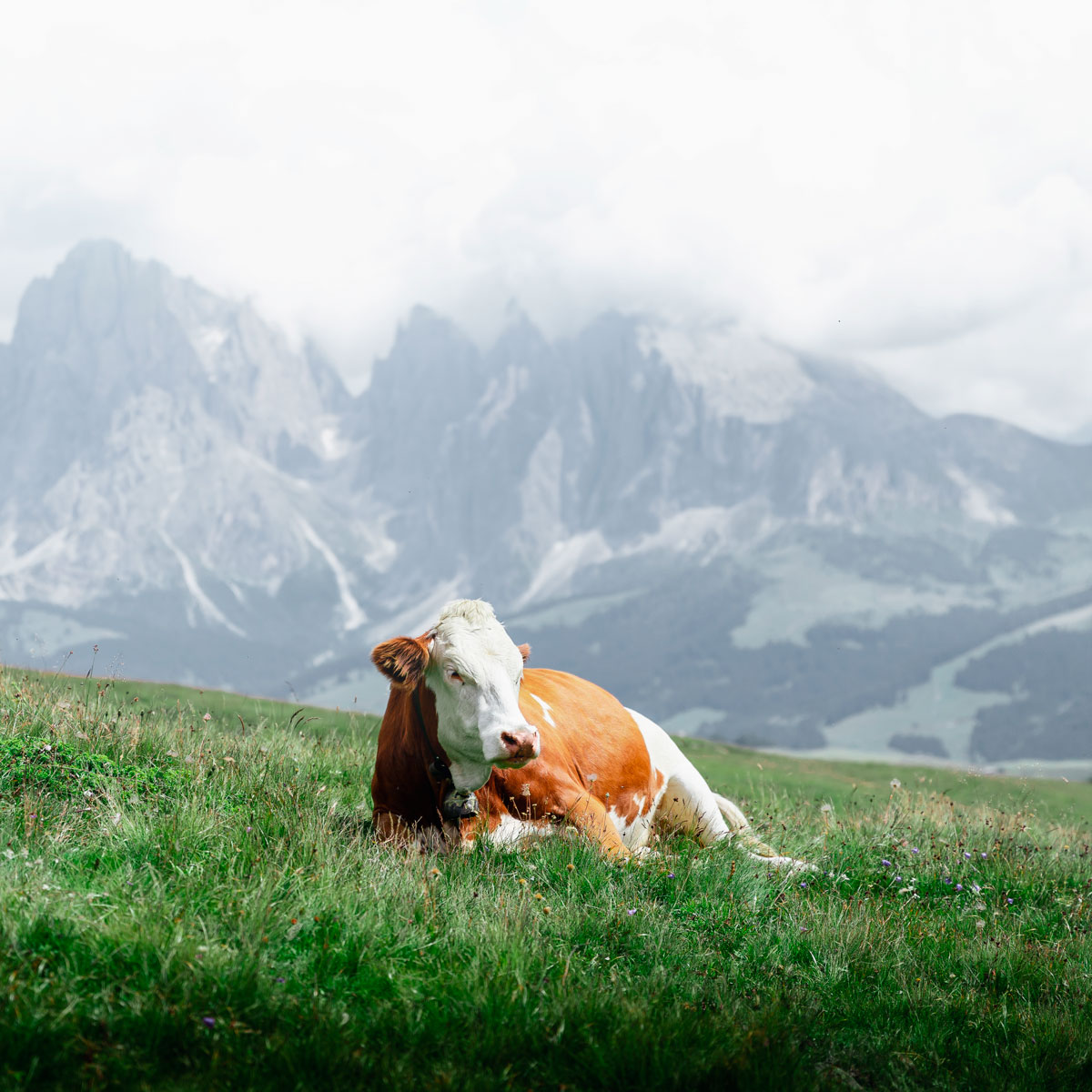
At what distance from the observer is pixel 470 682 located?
7762mm

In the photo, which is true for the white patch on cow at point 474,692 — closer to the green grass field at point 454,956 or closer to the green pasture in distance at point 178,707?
the green grass field at point 454,956

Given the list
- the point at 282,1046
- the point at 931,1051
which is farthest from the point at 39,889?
the point at 931,1051

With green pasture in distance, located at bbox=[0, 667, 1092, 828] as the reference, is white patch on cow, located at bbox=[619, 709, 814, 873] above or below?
above

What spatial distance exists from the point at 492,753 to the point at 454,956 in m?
1.65

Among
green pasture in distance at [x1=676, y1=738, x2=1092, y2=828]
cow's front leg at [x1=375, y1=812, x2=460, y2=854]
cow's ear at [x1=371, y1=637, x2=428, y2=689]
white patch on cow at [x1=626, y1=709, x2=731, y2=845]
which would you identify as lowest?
green pasture in distance at [x1=676, y1=738, x2=1092, y2=828]

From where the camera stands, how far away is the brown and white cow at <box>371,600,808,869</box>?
305 inches

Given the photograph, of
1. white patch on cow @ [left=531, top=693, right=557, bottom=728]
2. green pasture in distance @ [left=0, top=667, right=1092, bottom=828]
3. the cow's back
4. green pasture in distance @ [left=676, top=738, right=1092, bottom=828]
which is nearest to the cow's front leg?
the cow's back

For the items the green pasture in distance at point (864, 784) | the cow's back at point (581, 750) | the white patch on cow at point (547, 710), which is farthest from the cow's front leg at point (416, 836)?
the green pasture in distance at point (864, 784)

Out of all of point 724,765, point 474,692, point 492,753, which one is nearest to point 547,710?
point 474,692

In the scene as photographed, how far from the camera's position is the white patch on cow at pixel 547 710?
9.10 m

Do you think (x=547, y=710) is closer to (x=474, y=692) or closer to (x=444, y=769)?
(x=444, y=769)

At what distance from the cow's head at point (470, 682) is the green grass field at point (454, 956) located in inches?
33.2

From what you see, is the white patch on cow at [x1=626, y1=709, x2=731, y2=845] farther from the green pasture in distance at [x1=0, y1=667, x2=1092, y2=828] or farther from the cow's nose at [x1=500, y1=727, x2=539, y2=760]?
the green pasture in distance at [x1=0, y1=667, x2=1092, y2=828]

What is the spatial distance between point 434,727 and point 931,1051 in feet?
12.9
